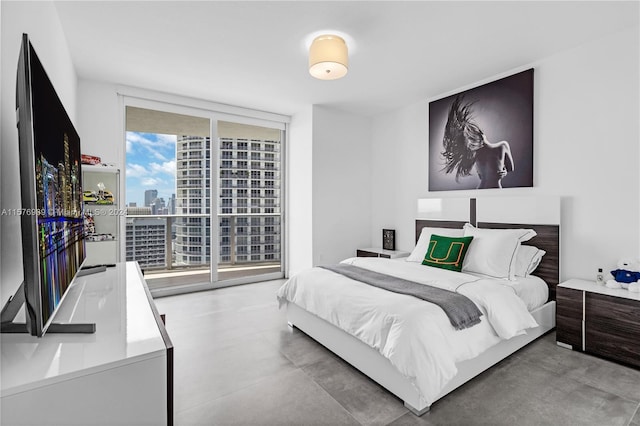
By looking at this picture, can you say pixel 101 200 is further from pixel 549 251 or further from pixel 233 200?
pixel 549 251

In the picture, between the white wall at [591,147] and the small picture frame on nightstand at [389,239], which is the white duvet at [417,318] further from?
the small picture frame on nightstand at [389,239]

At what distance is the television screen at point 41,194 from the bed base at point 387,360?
1.77m

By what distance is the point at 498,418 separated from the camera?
1.84m

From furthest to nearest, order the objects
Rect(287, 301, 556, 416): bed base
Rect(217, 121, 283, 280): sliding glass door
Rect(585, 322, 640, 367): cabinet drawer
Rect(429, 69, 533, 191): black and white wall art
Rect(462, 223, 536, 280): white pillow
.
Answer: Rect(217, 121, 283, 280): sliding glass door
Rect(429, 69, 533, 191): black and white wall art
Rect(462, 223, 536, 280): white pillow
Rect(585, 322, 640, 367): cabinet drawer
Rect(287, 301, 556, 416): bed base

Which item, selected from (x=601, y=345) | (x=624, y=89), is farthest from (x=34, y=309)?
(x=624, y=89)

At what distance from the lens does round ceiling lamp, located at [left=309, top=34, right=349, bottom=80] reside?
8.94ft

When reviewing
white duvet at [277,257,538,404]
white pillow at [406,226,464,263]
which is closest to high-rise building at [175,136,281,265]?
white duvet at [277,257,538,404]

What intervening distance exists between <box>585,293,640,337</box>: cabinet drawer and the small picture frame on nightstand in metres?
2.50

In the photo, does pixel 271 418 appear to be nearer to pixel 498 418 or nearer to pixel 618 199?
pixel 498 418

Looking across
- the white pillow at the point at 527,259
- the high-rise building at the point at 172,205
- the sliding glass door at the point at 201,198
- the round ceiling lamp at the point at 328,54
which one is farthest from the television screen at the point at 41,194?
the white pillow at the point at 527,259

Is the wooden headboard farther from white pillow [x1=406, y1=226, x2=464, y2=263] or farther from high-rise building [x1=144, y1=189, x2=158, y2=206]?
high-rise building [x1=144, y1=189, x2=158, y2=206]

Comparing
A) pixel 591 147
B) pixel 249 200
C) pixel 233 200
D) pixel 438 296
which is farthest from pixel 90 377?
pixel 249 200

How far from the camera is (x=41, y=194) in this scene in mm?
1051

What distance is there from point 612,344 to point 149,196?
16.8ft
